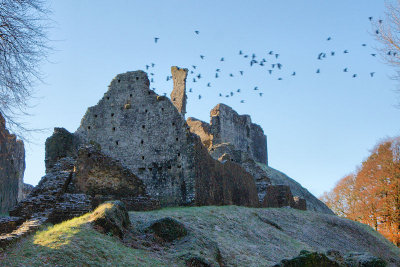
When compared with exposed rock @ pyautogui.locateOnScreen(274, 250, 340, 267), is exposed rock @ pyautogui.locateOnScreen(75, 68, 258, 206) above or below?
above

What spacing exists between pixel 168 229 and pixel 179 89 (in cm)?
2613

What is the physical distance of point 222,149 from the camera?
35.0 meters

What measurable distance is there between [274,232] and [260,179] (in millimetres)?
12106

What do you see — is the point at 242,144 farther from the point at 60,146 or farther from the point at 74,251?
the point at 74,251

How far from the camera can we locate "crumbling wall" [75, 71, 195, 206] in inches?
850

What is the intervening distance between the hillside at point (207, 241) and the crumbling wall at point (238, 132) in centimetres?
2248

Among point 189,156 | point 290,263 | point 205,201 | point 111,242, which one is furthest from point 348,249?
point 111,242

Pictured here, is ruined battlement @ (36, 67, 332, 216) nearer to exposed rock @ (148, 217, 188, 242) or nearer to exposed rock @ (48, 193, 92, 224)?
exposed rock @ (48, 193, 92, 224)

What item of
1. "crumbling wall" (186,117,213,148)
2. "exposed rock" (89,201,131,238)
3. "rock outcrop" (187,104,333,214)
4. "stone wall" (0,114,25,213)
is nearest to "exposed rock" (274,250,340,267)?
"exposed rock" (89,201,131,238)

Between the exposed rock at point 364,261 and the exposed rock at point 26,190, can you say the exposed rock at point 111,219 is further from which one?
the exposed rock at point 26,190

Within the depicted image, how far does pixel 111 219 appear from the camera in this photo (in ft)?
35.5

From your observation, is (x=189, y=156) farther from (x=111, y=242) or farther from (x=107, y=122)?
(x=111, y=242)

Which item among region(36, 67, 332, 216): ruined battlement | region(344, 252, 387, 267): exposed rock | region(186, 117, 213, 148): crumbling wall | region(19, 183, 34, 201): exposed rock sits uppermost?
region(186, 117, 213, 148): crumbling wall

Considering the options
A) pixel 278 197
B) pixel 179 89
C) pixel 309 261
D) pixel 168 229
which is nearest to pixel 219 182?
pixel 278 197
